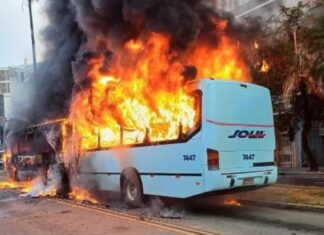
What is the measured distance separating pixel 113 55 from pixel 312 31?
5.36 meters

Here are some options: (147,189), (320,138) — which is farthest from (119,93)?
(320,138)

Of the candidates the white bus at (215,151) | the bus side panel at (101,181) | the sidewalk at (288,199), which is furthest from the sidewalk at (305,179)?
the bus side panel at (101,181)

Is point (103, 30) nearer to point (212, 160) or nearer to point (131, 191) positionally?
point (131, 191)

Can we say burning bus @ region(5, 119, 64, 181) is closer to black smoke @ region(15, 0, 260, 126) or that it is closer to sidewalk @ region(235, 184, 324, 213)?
black smoke @ region(15, 0, 260, 126)

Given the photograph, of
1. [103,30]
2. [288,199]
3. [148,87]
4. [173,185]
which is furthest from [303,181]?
[103,30]

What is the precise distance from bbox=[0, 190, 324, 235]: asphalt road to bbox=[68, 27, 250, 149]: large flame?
68.1 inches

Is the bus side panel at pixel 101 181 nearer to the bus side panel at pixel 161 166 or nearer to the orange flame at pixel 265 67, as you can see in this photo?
the bus side panel at pixel 161 166

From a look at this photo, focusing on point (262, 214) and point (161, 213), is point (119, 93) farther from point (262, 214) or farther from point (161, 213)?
point (262, 214)

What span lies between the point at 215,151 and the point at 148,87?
8.73 feet

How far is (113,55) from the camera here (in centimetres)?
1365

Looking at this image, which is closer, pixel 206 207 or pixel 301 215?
pixel 301 215

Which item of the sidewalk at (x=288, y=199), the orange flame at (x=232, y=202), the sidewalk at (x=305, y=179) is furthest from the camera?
the sidewalk at (x=305, y=179)

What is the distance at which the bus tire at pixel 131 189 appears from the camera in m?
12.8

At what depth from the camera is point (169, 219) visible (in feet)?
36.2
